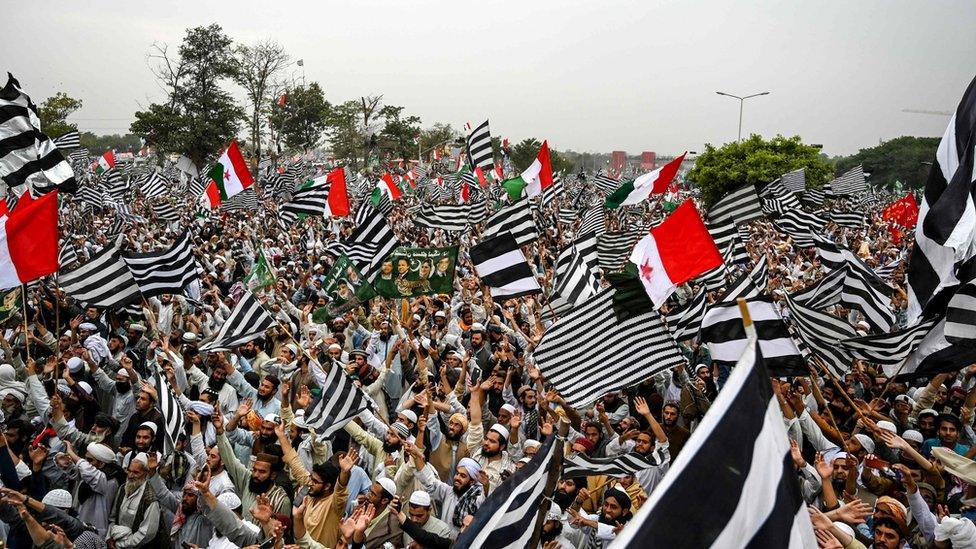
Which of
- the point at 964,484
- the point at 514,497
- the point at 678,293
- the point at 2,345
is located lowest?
the point at 678,293

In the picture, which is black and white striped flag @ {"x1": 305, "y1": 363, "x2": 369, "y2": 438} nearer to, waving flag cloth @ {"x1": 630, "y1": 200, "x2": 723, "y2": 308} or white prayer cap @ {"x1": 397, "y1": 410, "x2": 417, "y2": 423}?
white prayer cap @ {"x1": 397, "y1": 410, "x2": 417, "y2": 423}

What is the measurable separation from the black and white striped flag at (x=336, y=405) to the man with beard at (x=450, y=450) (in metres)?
0.92

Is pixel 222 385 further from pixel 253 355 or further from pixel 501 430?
pixel 501 430

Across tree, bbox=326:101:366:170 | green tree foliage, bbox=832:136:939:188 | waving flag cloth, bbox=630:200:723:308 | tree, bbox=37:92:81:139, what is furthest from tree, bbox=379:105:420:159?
waving flag cloth, bbox=630:200:723:308

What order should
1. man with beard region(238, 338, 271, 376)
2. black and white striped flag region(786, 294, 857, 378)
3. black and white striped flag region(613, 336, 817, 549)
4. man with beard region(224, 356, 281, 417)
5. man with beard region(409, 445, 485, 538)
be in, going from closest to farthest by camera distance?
black and white striped flag region(613, 336, 817, 549), man with beard region(409, 445, 485, 538), black and white striped flag region(786, 294, 857, 378), man with beard region(224, 356, 281, 417), man with beard region(238, 338, 271, 376)

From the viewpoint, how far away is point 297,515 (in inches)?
202

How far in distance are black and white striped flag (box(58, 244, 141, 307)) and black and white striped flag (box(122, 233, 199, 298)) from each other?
0.72 m

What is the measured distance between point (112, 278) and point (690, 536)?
853 centimetres

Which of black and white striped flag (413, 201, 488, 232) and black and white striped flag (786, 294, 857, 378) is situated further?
black and white striped flag (413, 201, 488, 232)

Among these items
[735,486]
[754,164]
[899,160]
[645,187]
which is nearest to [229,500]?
[735,486]

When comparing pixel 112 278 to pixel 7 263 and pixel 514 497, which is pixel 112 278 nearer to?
pixel 7 263

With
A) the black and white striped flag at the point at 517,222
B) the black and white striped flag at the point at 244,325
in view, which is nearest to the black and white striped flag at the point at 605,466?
the black and white striped flag at the point at 244,325

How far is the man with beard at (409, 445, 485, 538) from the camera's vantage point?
5880mm

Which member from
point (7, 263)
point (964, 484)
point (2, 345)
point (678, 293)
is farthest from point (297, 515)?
point (678, 293)
